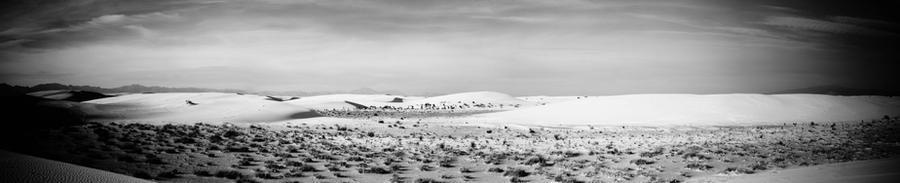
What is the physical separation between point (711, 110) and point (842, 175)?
3218cm

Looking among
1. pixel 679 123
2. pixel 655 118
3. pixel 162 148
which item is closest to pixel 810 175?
pixel 162 148

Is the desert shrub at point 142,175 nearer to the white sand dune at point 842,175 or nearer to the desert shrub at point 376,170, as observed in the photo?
the desert shrub at point 376,170

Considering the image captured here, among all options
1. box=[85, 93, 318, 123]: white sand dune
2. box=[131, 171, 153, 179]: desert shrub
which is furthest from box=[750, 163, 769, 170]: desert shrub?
box=[85, 93, 318, 123]: white sand dune

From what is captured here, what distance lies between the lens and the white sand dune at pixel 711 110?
116ft

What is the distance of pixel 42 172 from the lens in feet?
20.3

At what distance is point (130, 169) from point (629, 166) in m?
14.7

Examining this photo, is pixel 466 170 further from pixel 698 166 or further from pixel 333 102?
pixel 333 102

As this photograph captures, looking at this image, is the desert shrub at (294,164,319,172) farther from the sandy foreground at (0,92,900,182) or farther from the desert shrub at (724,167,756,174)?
the desert shrub at (724,167,756,174)

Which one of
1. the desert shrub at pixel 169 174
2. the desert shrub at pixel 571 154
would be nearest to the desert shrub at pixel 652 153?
the desert shrub at pixel 571 154

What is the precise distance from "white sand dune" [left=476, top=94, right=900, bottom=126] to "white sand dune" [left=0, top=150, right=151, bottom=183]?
32140mm

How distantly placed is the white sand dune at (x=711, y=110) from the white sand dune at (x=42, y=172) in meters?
32.1

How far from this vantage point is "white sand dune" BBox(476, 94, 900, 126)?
35281 millimetres

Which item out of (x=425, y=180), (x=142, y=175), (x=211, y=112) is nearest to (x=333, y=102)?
(x=211, y=112)

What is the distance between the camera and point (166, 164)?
14.5m
